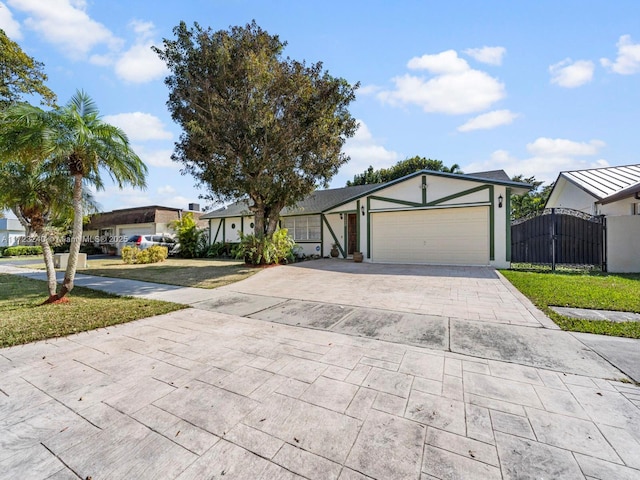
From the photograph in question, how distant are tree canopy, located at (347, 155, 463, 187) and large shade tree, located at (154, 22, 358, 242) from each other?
708 inches

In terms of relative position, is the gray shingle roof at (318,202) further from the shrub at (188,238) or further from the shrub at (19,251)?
the shrub at (19,251)

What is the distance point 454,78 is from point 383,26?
2711 mm

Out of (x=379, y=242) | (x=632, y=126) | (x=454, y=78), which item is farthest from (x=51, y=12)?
(x=632, y=126)

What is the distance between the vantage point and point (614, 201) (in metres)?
10.5

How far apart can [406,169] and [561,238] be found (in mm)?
19201

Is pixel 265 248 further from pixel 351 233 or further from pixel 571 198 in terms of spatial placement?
pixel 571 198

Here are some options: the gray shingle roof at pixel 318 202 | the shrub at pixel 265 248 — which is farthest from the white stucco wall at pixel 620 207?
the shrub at pixel 265 248

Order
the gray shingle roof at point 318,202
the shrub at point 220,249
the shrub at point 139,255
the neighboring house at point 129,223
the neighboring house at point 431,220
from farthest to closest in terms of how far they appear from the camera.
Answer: the neighboring house at point 129,223 → the shrub at point 220,249 → the gray shingle roof at point 318,202 → the shrub at point 139,255 → the neighboring house at point 431,220

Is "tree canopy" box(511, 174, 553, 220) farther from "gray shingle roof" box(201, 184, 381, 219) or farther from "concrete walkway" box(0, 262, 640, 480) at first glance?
"concrete walkway" box(0, 262, 640, 480)

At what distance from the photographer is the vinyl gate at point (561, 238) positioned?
10109mm

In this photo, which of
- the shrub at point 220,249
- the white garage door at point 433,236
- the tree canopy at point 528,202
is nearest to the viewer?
the white garage door at point 433,236

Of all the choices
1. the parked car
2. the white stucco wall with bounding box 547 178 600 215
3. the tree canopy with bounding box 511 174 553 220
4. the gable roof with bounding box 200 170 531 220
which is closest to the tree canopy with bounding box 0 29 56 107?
the parked car

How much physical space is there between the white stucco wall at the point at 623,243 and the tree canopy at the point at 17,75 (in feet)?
76.9

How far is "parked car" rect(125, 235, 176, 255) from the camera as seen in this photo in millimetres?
17922
